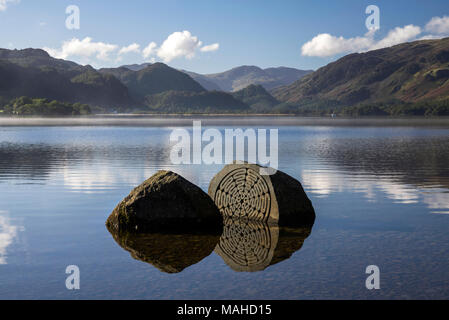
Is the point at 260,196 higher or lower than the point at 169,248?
higher

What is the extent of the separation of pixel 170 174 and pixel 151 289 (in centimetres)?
633

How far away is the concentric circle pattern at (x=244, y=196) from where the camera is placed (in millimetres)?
17328

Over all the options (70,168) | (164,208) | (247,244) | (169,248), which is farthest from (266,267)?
(70,168)

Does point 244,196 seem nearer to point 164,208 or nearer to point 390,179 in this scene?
point 164,208

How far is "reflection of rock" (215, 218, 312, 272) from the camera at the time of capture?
13012 mm

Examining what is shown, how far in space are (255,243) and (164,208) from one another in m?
3.32

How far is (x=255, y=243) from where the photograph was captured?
14.8 metres

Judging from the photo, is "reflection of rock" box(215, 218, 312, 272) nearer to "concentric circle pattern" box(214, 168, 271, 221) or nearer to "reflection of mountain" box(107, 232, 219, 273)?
"concentric circle pattern" box(214, 168, 271, 221)

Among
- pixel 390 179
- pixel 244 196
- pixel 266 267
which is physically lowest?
pixel 266 267

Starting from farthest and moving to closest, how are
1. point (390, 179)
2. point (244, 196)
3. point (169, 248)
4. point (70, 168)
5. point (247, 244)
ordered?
point (70, 168) < point (390, 179) < point (244, 196) < point (247, 244) < point (169, 248)
